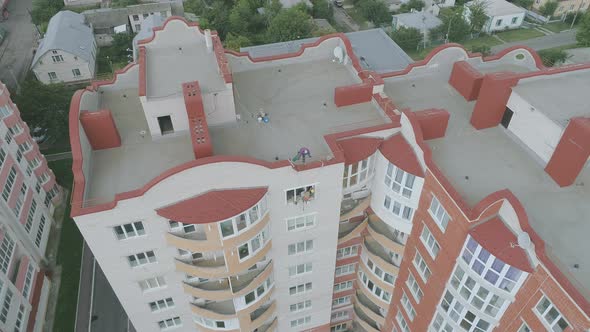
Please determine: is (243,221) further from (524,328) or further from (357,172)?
(524,328)

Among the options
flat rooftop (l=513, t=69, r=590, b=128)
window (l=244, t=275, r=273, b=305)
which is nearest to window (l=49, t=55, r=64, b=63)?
window (l=244, t=275, r=273, b=305)

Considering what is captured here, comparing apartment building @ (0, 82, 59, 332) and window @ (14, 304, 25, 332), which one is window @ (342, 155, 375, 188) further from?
window @ (14, 304, 25, 332)

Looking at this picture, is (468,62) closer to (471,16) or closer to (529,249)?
(529,249)

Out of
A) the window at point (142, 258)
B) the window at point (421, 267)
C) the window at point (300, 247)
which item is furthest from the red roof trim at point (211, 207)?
the window at point (421, 267)

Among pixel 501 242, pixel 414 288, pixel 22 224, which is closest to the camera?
pixel 501 242

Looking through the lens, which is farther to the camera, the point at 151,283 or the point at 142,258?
the point at 151,283

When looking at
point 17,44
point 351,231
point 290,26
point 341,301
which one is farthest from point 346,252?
point 17,44
